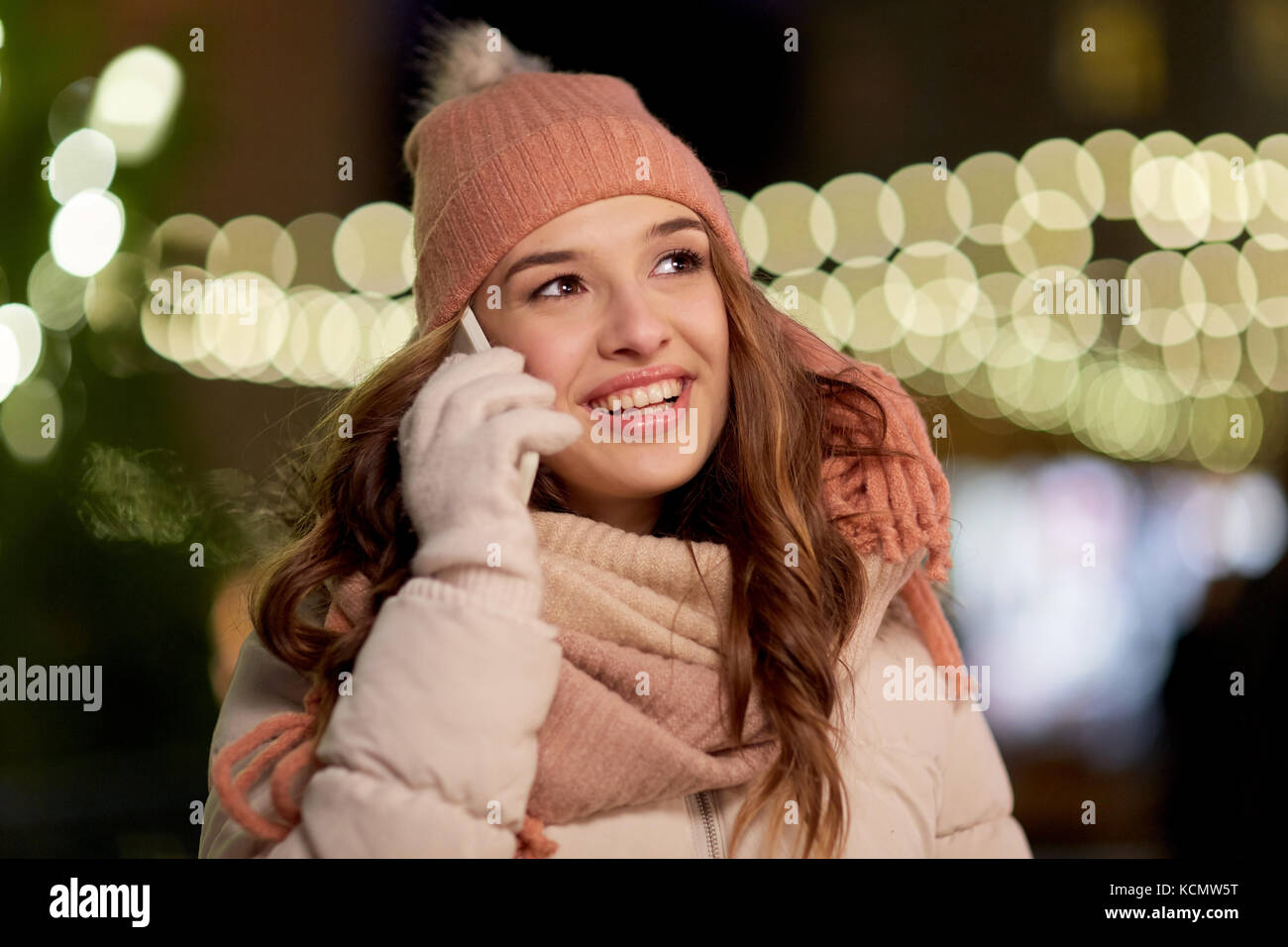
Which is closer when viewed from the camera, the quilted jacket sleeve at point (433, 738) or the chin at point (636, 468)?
the quilted jacket sleeve at point (433, 738)

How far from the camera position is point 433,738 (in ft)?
3.23

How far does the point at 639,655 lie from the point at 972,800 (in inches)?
21.7

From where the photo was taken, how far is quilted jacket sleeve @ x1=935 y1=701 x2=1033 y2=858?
4.53 feet

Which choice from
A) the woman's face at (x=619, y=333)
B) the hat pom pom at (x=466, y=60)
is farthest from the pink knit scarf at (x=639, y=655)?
the hat pom pom at (x=466, y=60)

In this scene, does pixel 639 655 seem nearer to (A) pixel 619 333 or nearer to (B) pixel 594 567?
(B) pixel 594 567

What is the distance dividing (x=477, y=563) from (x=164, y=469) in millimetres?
976

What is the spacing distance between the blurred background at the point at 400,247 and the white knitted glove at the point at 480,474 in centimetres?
46

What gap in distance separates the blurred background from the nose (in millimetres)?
485

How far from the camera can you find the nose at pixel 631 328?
3.96ft

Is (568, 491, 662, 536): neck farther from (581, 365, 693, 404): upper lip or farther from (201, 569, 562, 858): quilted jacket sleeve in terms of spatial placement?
(201, 569, 562, 858): quilted jacket sleeve

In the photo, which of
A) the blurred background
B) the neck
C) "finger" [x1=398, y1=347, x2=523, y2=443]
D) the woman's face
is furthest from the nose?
the blurred background

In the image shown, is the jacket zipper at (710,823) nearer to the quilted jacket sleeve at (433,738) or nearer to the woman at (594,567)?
the woman at (594,567)

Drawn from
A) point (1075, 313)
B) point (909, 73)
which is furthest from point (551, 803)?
point (1075, 313)

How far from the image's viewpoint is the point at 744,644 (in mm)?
1224
